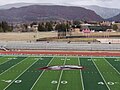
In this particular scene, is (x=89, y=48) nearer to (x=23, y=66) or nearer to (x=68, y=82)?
(x=23, y=66)

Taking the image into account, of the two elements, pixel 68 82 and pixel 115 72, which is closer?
pixel 68 82

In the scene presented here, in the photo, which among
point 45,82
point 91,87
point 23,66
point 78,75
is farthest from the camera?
point 23,66

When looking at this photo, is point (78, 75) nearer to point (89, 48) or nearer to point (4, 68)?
point (4, 68)

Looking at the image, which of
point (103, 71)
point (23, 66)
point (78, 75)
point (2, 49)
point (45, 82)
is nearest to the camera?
point (45, 82)

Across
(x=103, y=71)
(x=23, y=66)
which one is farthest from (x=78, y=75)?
(x=23, y=66)

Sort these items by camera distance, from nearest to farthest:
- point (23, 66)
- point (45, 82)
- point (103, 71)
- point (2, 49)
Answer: point (45, 82), point (103, 71), point (23, 66), point (2, 49)

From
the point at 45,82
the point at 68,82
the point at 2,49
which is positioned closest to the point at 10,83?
the point at 45,82

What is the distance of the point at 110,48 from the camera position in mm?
41375

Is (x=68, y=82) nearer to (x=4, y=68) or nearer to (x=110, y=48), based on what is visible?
(x=4, y=68)

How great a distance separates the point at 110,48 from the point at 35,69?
1892 centimetres

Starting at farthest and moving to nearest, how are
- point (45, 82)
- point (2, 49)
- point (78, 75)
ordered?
point (2, 49) < point (78, 75) < point (45, 82)

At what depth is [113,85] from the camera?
1841 cm

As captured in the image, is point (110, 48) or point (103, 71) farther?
point (110, 48)

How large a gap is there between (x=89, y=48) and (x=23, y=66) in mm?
16973
